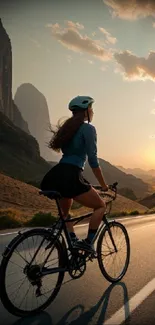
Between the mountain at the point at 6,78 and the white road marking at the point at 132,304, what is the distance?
116 m

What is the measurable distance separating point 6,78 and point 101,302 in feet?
425

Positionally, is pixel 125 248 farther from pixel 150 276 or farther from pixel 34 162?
pixel 34 162

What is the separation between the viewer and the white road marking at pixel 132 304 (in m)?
3.95

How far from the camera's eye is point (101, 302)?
4605 mm

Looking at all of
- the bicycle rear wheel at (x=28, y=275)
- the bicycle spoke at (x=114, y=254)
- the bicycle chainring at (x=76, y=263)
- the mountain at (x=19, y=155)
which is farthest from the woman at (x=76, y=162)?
the mountain at (x=19, y=155)

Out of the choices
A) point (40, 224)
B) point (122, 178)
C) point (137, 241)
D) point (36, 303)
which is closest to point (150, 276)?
point (36, 303)

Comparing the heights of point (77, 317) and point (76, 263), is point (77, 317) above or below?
below

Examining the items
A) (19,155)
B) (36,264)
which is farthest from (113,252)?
(19,155)

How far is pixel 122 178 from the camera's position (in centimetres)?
19700

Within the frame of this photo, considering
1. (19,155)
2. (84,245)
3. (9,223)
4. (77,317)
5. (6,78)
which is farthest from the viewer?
(6,78)

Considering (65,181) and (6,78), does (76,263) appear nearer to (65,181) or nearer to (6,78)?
(65,181)

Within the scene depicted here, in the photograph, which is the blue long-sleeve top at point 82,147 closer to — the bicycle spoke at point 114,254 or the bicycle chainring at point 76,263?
the bicycle chainring at point 76,263

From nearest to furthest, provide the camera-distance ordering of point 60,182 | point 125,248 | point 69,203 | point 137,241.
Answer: point 60,182 < point 69,203 < point 125,248 < point 137,241

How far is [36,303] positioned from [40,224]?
10.8 meters
